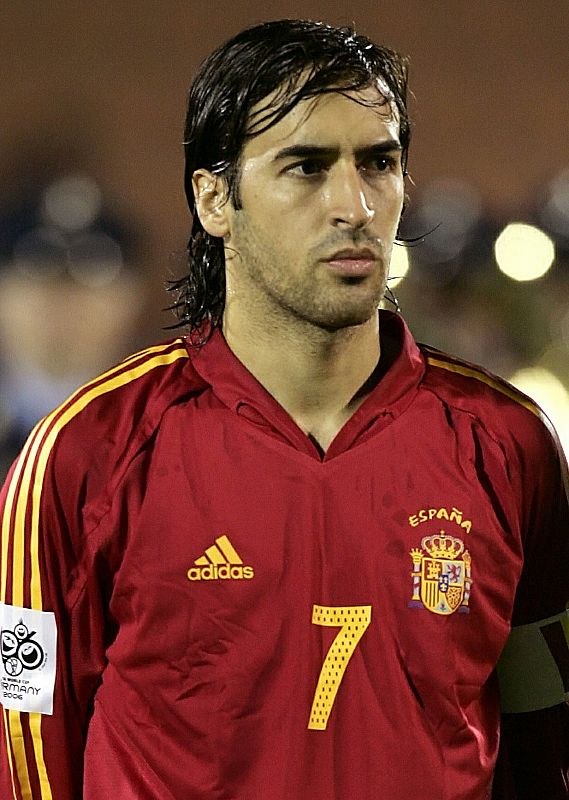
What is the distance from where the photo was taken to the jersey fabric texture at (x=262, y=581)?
1.13 meters

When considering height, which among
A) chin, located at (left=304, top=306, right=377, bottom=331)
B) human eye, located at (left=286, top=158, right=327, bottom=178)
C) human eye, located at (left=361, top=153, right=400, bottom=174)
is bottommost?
chin, located at (left=304, top=306, right=377, bottom=331)

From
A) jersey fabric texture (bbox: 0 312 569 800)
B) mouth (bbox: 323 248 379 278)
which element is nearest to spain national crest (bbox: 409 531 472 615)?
jersey fabric texture (bbox: 0 312 569 800)

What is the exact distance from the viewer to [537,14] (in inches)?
111

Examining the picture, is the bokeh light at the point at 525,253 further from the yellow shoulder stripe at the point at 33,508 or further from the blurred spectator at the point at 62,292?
the yellow shoulder stripe at the point at 33,508

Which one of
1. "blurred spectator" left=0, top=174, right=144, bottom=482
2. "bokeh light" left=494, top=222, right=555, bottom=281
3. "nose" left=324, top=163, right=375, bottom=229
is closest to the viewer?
"nose" left=324, top=163, right=375, bottom=229

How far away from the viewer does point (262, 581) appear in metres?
1.14

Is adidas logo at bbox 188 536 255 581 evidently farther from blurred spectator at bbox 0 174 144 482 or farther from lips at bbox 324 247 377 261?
blurred spectator at bbox 0 174 144 482

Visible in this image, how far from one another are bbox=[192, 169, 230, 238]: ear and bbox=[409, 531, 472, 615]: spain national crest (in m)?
0.34

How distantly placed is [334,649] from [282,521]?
12 centimetres

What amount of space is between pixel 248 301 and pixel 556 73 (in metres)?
1.82

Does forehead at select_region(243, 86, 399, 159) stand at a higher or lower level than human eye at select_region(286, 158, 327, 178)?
higher

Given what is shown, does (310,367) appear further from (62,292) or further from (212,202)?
(62,292)

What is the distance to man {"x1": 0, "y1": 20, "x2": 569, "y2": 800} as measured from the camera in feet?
3.73

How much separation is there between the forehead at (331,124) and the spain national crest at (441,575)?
35cm
